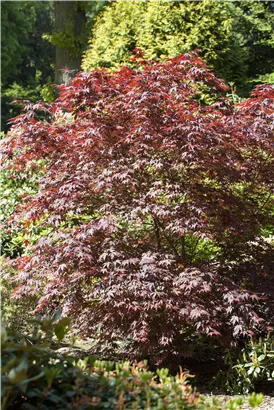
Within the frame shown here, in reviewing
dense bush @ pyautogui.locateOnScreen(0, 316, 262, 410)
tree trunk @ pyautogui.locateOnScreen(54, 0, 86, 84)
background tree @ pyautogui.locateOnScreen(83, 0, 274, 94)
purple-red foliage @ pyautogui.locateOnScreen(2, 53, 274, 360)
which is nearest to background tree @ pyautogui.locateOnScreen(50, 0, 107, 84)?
tree trunk @ pyautogui.locateOnScreen(54, 0, 86, 84)

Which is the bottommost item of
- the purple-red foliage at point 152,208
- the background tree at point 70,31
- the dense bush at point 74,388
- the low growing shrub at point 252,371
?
the low growing shrub at point 252,371

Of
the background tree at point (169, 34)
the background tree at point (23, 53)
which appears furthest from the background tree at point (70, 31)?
the background tree at point (23, 53)

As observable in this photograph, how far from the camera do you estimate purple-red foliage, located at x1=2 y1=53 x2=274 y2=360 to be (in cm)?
445

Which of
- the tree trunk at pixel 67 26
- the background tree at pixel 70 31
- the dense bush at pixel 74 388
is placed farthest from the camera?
the tree trunk at pixel 67 26

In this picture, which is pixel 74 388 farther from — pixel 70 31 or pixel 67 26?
pixel 67 26

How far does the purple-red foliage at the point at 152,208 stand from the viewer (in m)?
4.45

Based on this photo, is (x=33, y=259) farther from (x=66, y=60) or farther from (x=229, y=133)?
(x=66, y=60)

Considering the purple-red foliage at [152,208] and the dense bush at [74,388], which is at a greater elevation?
the purple-red foliage at [152,208]

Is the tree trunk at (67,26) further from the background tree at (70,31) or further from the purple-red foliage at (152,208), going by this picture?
the purple-red foliage at (152,208)

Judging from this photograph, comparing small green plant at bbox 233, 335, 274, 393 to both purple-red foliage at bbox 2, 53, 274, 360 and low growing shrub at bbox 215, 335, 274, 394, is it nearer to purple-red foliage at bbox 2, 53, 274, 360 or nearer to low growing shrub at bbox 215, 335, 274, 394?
low growing shrub at bbox 215, 335, 274, 394

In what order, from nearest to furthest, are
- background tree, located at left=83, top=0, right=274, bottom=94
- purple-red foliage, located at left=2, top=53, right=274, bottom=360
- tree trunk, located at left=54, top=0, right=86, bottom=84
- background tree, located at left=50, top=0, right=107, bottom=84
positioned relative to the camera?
purple-red foliage, located at left=2, top=53, right=274, bottom=360
background tree, located at left=83, top=0, right=274, bottom=94
background tree, located at left=50, top=0, right=107, bottom=84
tree trunk, located at left=54, top=0, right=86, bottom=84

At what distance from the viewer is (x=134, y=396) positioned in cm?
215

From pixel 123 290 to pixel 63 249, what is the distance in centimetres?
62

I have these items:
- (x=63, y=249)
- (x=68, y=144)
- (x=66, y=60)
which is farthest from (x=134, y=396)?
(x=66, y=60)
